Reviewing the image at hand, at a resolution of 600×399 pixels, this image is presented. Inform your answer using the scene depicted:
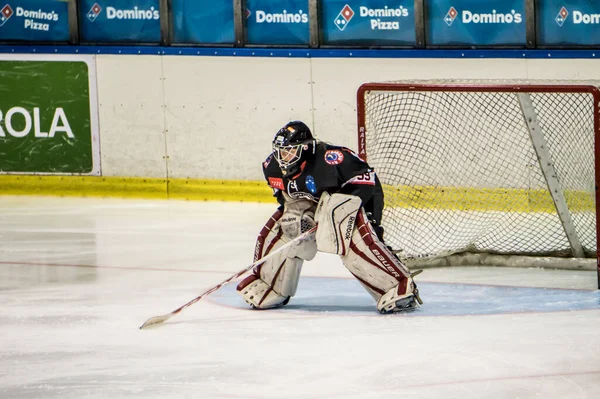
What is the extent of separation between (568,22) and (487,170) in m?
1.38

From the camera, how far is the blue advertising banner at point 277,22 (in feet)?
32.3

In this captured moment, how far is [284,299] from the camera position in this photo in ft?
19.8

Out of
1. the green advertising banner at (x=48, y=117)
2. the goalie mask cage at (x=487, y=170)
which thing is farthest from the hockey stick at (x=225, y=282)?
the green advertising banner at (x=48, y=117)

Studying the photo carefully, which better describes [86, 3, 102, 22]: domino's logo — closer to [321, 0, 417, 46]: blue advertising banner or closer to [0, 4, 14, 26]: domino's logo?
[0, 4, 14, 26]: domino's logo

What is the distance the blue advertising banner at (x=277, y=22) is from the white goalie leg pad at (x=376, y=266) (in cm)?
432

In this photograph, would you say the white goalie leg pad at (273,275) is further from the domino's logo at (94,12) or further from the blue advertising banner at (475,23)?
the domino's logo at (94,12)

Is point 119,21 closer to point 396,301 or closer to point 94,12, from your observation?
point 94,12

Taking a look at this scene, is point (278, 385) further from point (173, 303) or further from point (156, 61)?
point (156, 61)

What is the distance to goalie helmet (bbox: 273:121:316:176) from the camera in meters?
5.70

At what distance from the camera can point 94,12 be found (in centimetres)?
1033

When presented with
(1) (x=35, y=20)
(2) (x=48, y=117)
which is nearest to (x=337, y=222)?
(2) (x=48, y=117)

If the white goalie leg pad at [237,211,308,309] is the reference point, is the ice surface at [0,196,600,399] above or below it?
below

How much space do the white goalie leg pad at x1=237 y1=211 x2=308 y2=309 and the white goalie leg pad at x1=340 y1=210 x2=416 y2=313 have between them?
303 mm

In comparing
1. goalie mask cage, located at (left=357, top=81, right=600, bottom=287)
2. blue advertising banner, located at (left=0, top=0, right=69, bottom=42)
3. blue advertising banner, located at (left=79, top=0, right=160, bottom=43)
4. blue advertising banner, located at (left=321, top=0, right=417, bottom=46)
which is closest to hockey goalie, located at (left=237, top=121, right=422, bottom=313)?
goalie mask cage, located at (left=357, top=81, right=600, bottom=287)
